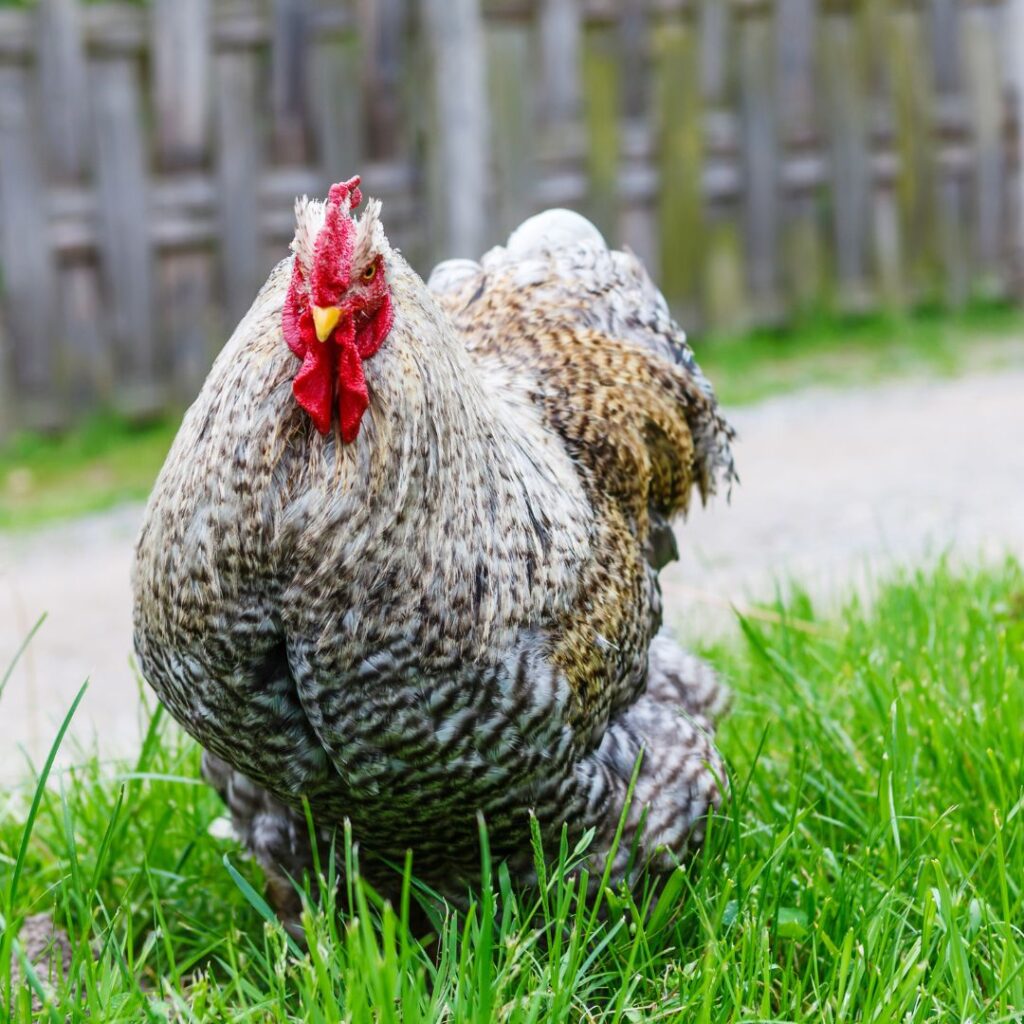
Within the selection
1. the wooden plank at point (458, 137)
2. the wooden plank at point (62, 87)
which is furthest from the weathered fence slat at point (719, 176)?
the wooden plank at point (62, 87)

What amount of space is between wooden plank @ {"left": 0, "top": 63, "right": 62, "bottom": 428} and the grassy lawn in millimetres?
395

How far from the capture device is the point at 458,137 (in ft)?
27.3

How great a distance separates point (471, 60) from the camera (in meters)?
8.30

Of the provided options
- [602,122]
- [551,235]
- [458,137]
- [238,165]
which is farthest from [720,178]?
[551,235]

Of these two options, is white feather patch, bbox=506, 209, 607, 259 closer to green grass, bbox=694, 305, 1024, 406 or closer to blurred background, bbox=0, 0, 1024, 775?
blurred background, bbox=0, 0, 1024, 775

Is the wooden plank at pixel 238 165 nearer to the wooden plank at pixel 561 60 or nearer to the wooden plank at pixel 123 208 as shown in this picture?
the wooden plank at pixel 123 208

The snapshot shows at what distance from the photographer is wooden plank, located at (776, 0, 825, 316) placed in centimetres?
954

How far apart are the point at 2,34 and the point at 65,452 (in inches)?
83.5

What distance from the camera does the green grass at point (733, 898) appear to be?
8.61 ft

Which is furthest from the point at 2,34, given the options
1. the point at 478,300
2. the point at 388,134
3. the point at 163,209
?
the point at 478,300

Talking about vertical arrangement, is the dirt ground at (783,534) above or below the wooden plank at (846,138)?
below

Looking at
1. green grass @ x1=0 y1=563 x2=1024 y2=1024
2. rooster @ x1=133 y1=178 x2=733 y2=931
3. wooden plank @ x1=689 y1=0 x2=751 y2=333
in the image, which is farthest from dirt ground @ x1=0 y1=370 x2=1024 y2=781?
rooster @ x1=133 y1=178 x2=733 y2=931

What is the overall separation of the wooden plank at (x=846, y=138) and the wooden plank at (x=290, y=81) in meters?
3.46

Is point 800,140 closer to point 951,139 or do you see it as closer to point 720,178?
point 720,178
